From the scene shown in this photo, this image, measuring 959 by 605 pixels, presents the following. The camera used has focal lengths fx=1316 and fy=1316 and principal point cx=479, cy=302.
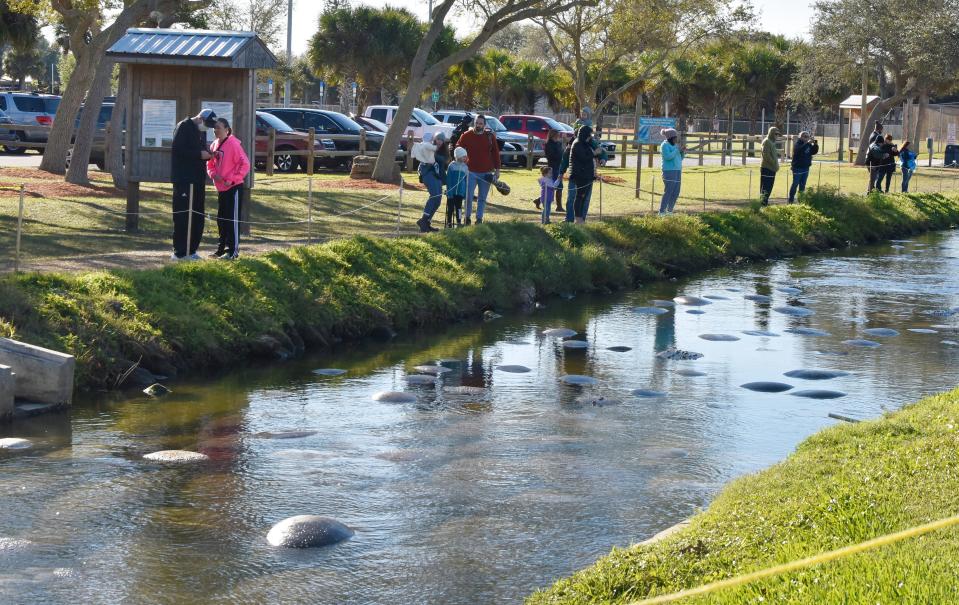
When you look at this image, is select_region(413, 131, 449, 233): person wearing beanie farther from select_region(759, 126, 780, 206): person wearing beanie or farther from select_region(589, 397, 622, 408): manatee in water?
select_region(759, 126, 780, 206): person wearing beanie

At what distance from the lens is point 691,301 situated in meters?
17.0

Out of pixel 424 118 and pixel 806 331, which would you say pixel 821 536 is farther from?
pixel 424 118

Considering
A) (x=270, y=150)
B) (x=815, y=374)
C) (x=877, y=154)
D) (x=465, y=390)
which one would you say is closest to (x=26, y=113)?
(x=270, y=150)

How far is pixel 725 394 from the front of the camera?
1127cm

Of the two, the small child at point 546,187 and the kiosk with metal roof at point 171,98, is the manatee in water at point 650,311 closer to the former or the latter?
the small child at point 546,187

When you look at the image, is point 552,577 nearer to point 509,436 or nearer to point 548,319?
point 509,436

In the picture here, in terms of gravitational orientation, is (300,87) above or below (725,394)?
above

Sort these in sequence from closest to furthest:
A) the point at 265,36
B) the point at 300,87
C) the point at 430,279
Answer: the point at 430,279 → the point at 265,36 → the point at 300,87

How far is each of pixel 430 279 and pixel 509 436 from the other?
601cm

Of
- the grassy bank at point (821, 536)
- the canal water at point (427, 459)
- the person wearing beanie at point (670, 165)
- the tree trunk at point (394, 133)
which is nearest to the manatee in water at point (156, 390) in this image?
the canal water at point (427, 459)

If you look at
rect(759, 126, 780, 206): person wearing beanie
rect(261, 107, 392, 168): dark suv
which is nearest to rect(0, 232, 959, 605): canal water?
rect(759, 126, 780, 206): person wearing beanie

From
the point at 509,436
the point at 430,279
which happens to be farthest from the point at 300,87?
the point at 509,436

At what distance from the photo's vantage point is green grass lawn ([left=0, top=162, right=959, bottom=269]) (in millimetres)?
16656

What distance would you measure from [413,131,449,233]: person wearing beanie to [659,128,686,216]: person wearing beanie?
170 inches
